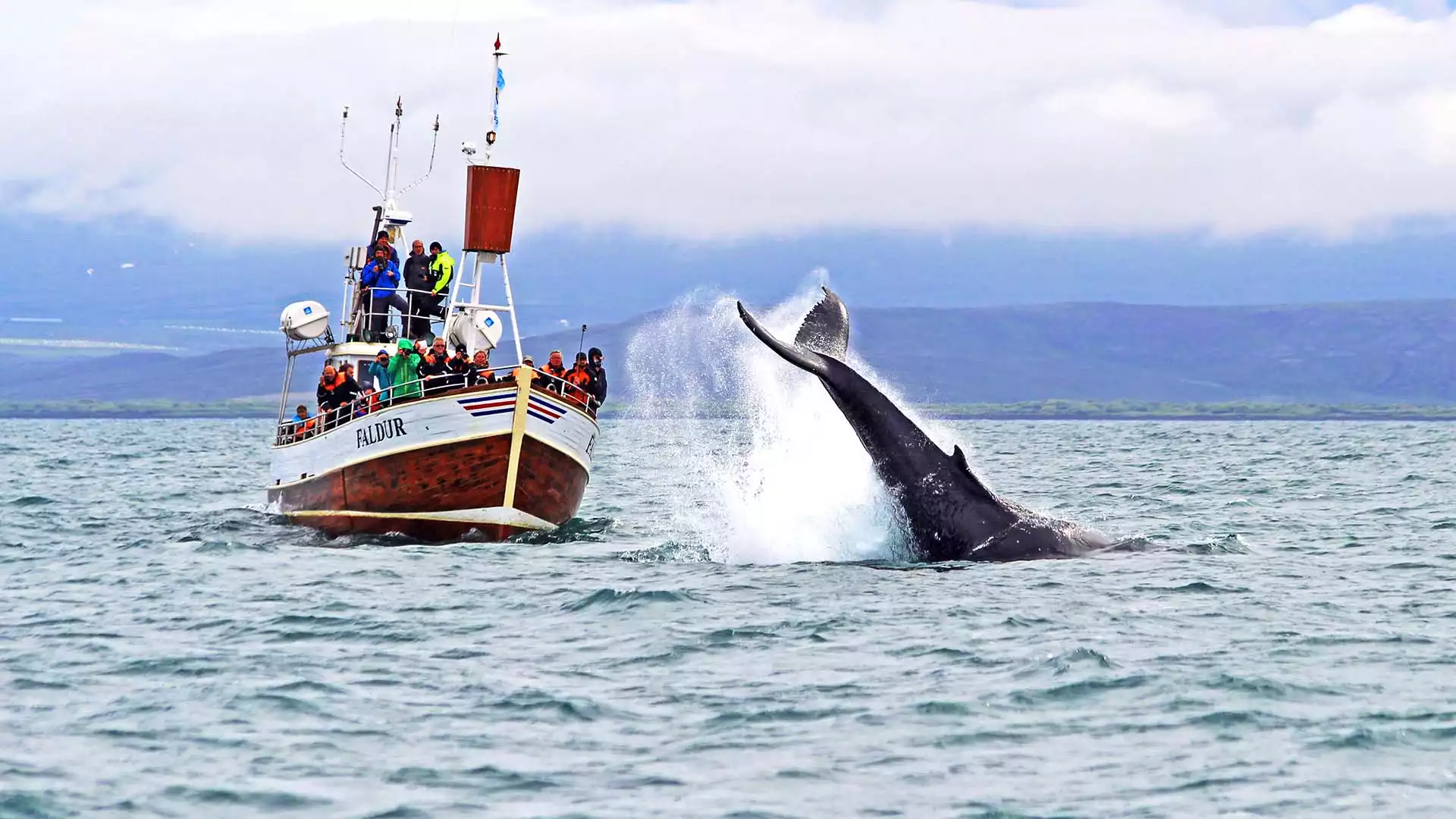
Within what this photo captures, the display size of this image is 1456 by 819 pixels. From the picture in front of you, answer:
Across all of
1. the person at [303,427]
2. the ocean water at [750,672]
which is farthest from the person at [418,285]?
the ocean water at [750,672]

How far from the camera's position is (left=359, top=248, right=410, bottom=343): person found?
30625 mm

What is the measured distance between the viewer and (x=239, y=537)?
2697 cm

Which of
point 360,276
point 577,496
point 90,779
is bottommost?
point 90,779

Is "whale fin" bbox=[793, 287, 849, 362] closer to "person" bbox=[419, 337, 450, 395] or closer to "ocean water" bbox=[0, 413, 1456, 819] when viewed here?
"ocean water" bbox=[0, 413, 1456, 819]

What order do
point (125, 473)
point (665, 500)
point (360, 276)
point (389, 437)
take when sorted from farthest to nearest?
1. point (125, 473)
2. point (665, 500)
3. point (360, 276)
4. point (389, 437)

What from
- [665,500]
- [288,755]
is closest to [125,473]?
[665,500]

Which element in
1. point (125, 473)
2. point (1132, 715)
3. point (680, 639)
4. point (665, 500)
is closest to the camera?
point (1132, 715)

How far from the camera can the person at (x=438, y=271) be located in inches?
1201

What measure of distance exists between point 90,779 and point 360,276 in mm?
21222

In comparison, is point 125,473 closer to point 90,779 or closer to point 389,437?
point 389,437

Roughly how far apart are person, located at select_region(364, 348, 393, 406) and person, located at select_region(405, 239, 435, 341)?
90 centimetres

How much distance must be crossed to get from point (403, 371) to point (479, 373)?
185cm

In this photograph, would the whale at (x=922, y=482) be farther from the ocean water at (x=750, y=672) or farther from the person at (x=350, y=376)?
the person at (x=350, y=376)

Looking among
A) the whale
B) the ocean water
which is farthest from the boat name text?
the whale
